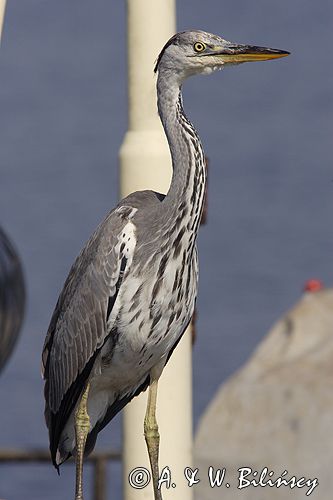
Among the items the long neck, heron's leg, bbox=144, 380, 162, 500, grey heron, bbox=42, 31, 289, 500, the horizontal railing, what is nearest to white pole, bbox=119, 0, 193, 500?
heron's leg, bbox=144, 380, 162, 500

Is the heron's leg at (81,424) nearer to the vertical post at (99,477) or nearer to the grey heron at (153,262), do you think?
the grey heron at (153,262)

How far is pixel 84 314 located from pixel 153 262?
1.40ft

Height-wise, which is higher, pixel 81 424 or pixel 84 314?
pixel 84 314

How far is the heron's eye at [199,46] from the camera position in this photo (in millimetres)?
7320

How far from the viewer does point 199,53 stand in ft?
24.0

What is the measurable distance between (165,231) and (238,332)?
61.5ft

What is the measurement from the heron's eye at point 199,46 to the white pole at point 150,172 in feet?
2.30

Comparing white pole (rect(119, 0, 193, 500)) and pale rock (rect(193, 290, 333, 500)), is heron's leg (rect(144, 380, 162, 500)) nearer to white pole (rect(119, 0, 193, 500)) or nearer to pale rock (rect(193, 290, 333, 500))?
white pole (rect(119, 0, 193, 500))

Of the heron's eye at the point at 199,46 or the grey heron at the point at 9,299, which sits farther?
the grey heron at the point at 9,299

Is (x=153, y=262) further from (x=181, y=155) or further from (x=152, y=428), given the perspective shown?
(x=152, y=428)

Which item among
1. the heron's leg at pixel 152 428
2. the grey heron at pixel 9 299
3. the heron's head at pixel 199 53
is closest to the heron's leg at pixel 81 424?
the heron's leg at pixel 152 428

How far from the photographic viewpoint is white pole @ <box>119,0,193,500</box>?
804cm

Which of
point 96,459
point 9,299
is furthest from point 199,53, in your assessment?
point 9,299

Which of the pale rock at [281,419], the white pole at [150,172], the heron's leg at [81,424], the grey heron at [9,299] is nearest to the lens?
the heron's leg at [81,424]
